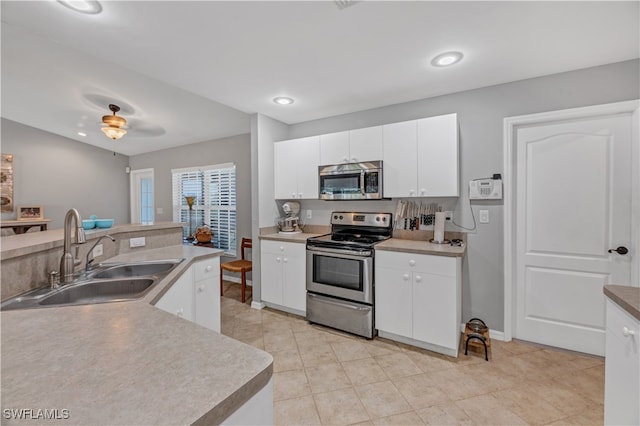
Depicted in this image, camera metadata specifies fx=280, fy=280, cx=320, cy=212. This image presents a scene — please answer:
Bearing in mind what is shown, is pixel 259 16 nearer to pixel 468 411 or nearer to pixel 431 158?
pixel 431 158

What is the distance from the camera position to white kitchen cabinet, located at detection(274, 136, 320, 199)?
3328 mm

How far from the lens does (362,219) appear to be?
10.5ft

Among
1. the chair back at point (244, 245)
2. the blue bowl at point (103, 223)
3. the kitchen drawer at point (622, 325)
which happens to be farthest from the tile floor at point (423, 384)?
the chair back at point (244, 245)

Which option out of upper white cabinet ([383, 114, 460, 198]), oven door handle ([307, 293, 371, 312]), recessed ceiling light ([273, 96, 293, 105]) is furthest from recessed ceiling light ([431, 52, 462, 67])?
oven door handle ([307, 293, 371, 312])

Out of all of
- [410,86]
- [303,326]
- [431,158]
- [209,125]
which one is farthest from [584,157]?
[209,125]

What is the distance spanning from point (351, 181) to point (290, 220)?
104cm

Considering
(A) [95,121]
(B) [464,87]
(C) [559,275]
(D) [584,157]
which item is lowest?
(C) [559,275]

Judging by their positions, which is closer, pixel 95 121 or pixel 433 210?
pixel 433 210

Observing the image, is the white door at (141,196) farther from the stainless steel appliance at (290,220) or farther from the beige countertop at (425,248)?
the beige countertop at (425,248)

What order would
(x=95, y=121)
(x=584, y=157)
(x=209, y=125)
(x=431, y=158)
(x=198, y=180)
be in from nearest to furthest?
(x=584, y=157) < (x=431, y=158) < (x=209, y=125) < (x=95, y=121) < (x=198, y=180)

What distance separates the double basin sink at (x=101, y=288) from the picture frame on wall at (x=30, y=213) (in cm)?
479

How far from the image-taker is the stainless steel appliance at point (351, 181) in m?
2.88

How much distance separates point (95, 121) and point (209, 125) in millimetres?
2089

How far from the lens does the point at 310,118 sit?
3.62m
